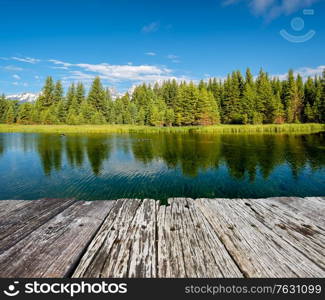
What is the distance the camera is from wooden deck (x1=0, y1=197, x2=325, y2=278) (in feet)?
4.70

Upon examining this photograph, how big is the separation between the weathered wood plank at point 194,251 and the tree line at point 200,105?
56.9 metres

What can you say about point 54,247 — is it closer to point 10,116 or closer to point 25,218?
point 25,218

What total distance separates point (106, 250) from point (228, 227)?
4.00 ft

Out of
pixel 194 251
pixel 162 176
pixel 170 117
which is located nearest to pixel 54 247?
pixel 194 251

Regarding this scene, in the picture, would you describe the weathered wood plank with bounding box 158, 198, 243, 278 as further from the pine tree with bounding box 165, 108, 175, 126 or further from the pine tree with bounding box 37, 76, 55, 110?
the pine tree with bounding box 37, 76, 55, 110

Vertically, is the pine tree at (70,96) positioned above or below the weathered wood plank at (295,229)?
above

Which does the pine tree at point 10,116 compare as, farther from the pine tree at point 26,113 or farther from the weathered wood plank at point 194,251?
the weathered wood plank at point 194,251

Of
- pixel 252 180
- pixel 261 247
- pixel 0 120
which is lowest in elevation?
pixel 252 180

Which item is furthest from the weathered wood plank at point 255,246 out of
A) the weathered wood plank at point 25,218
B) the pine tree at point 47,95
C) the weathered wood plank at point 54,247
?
the pine tree at point 47,95

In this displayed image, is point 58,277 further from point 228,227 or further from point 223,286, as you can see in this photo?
point 228,227

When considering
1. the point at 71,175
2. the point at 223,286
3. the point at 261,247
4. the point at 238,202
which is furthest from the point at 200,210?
the point at 71,175

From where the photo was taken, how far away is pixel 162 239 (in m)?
1.83

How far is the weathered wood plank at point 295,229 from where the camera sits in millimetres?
1657

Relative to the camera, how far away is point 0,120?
74.9 meters
